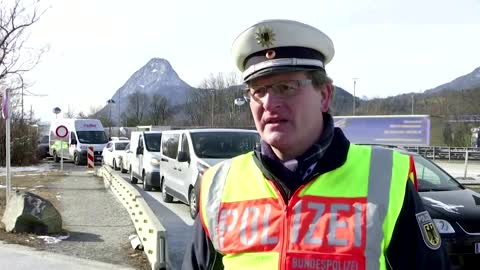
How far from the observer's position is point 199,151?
11.5 meters

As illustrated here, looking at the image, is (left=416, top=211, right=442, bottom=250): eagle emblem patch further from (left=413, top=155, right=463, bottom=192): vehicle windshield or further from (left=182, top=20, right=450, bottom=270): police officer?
(left=413, top=155, right=463, bottom=192): vehicle windshield

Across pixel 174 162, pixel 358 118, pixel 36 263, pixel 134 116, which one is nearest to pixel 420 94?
pixel 134 116

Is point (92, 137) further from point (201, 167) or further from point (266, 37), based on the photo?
point (266, 37)

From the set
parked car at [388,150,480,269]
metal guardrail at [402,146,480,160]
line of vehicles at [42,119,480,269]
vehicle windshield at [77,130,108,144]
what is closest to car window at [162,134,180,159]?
line of vehicles at [42,119,480,269]

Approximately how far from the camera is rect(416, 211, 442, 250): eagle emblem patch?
1710 millimetres

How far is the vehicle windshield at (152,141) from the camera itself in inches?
680

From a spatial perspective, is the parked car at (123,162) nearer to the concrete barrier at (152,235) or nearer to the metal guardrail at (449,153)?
the concrete barrier at (152,235)

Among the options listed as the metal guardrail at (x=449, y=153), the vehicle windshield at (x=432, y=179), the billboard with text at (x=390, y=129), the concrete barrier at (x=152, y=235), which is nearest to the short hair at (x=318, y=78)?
the concrete barrier at (x=152, y=235)

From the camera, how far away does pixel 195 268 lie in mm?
2045

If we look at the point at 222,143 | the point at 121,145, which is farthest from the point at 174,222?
the point at 121,145

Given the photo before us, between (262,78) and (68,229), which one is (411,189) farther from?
(68,229)

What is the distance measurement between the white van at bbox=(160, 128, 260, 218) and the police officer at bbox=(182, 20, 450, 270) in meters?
8.84

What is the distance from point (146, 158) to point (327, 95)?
15.2 m

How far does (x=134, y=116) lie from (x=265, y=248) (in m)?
97.1
